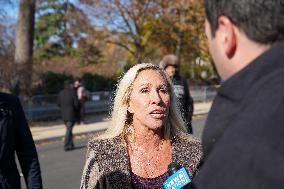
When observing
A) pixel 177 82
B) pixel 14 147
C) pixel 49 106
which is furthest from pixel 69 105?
pixel 14 147

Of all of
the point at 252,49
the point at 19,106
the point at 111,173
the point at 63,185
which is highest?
the point at 252,49

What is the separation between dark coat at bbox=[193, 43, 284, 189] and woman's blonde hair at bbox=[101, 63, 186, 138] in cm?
202

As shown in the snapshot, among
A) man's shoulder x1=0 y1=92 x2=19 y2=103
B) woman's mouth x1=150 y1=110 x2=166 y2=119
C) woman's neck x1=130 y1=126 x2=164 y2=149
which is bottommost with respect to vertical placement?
woman's neck x1=130 y1=126 x2=164 y2=149

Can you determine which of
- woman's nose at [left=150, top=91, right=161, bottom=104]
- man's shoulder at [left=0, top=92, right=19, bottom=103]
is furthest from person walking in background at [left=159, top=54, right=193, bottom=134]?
man's shoulder at [left=0, top=92, right=19, bottom=103]

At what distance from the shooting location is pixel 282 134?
3.51 ft

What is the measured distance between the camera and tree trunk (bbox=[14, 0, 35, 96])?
1967cm

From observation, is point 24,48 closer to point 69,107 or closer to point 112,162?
point 69,107

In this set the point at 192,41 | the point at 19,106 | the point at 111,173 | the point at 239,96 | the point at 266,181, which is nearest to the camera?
the point at 266,181

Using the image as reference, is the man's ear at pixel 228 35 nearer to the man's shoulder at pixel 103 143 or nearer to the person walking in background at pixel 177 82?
the man's shoulder at pixel 103 143

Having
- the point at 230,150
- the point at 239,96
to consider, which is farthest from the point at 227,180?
the point at 239,96

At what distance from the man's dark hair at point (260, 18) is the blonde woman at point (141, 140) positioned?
6.03 feet

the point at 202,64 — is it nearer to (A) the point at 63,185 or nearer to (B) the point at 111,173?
(A) the point at 63,185

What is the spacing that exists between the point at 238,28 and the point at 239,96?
163mm

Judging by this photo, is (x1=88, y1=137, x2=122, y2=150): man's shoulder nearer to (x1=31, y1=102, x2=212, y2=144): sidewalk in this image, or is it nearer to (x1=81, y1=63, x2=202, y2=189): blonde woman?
(x1=81, y1=63, x2=202, y2=189): blonde woman
